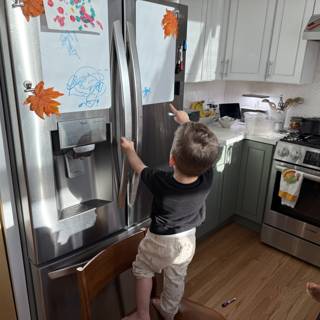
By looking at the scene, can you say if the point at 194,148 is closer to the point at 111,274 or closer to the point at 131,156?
the point at 131,156

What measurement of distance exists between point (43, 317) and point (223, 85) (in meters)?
2.70

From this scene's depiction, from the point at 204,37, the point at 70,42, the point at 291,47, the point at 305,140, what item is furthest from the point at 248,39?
the point at 70,42

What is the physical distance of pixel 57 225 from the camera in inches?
44.1

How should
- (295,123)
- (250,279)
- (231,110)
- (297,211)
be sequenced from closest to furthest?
(250,279) < (297,211) < (295,123) < (231,110)

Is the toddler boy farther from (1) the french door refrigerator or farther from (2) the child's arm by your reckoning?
(1) the french door refrigerator

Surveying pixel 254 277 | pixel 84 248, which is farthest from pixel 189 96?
pixel 84 248

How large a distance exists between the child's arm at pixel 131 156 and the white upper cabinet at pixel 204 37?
4.15 ft

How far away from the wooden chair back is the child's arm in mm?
278

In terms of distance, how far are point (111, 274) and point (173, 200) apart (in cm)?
37

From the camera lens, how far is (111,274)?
45.1 inches

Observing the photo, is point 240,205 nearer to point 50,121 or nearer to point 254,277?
point 254,277

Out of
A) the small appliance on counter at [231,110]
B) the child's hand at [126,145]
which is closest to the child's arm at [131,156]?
the child's hand at [126,145]

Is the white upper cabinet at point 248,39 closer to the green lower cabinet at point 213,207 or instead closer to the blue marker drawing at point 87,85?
the green lower cabinet at point 213,207

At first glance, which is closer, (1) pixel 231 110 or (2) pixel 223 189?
(2) pixel 223 189
